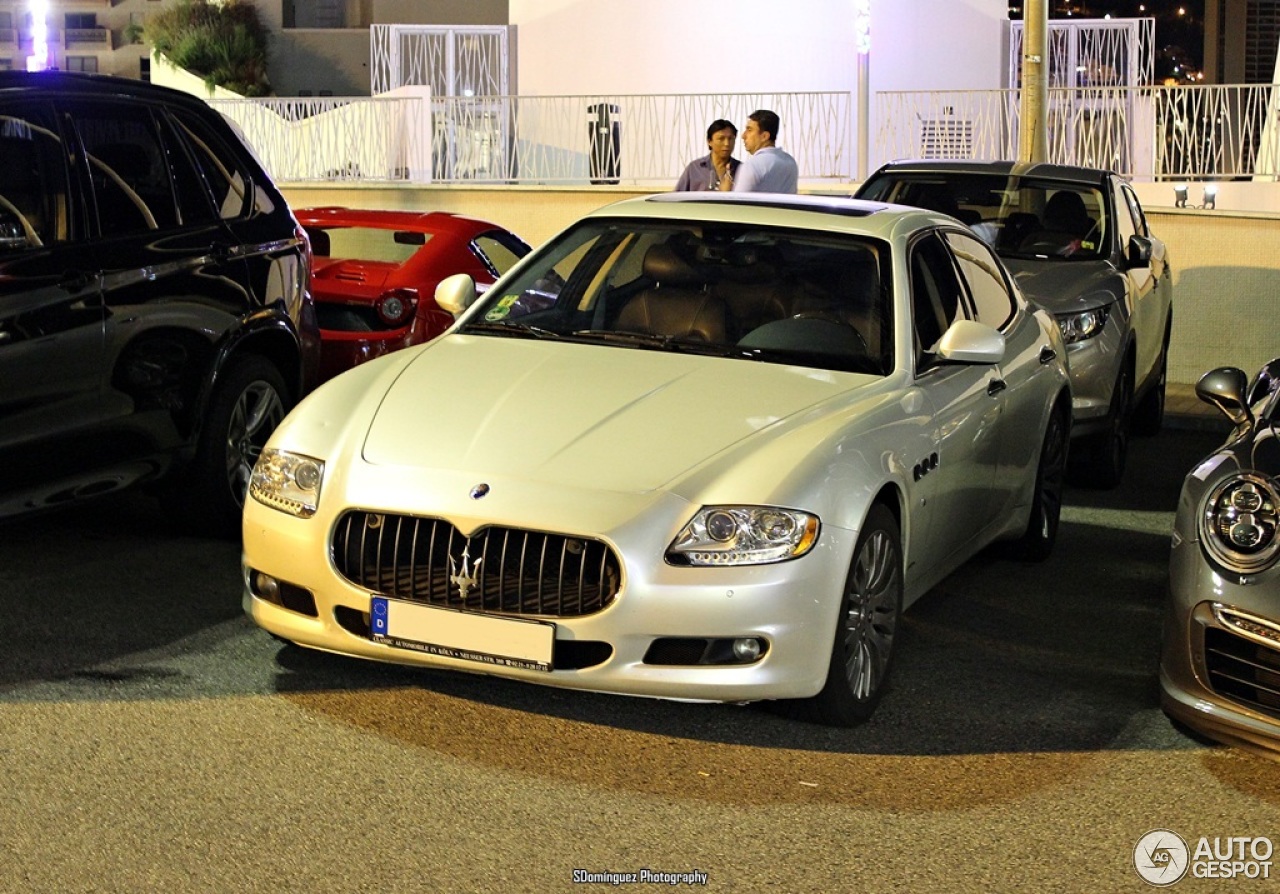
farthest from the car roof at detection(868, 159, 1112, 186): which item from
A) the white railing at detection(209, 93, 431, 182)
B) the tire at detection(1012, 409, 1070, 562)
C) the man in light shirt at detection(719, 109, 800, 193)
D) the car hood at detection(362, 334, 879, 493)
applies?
the white railing at detection(209, 93, 431, 182)

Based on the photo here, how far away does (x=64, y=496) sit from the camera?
684 cm

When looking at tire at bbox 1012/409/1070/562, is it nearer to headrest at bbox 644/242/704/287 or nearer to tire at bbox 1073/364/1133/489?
tire at bbox 1073/364/1133/489

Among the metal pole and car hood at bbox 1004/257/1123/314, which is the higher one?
the metal pole

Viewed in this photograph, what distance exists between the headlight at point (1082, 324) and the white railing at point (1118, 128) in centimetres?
692

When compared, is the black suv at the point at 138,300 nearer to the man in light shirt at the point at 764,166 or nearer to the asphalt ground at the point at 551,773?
the asphalt ground at the point at 551,773

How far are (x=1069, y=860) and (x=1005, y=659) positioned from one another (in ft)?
6.10

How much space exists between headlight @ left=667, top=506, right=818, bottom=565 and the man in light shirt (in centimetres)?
663

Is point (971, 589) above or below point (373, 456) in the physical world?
below

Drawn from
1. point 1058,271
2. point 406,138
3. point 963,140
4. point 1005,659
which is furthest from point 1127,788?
point 406,138

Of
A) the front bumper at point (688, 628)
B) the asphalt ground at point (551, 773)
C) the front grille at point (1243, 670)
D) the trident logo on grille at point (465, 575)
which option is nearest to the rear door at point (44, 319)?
the asphalt ground at point (551, 773)

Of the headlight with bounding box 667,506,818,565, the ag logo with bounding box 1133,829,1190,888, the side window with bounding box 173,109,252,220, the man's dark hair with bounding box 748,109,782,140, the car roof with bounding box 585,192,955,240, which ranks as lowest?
the ag logo with bounding box 1133,829,1190,888

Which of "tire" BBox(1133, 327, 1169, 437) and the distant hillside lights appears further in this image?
the distant hillside lights

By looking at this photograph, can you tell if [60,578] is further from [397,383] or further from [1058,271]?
[1058,271]

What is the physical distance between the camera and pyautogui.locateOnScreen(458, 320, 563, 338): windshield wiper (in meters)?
6.61
